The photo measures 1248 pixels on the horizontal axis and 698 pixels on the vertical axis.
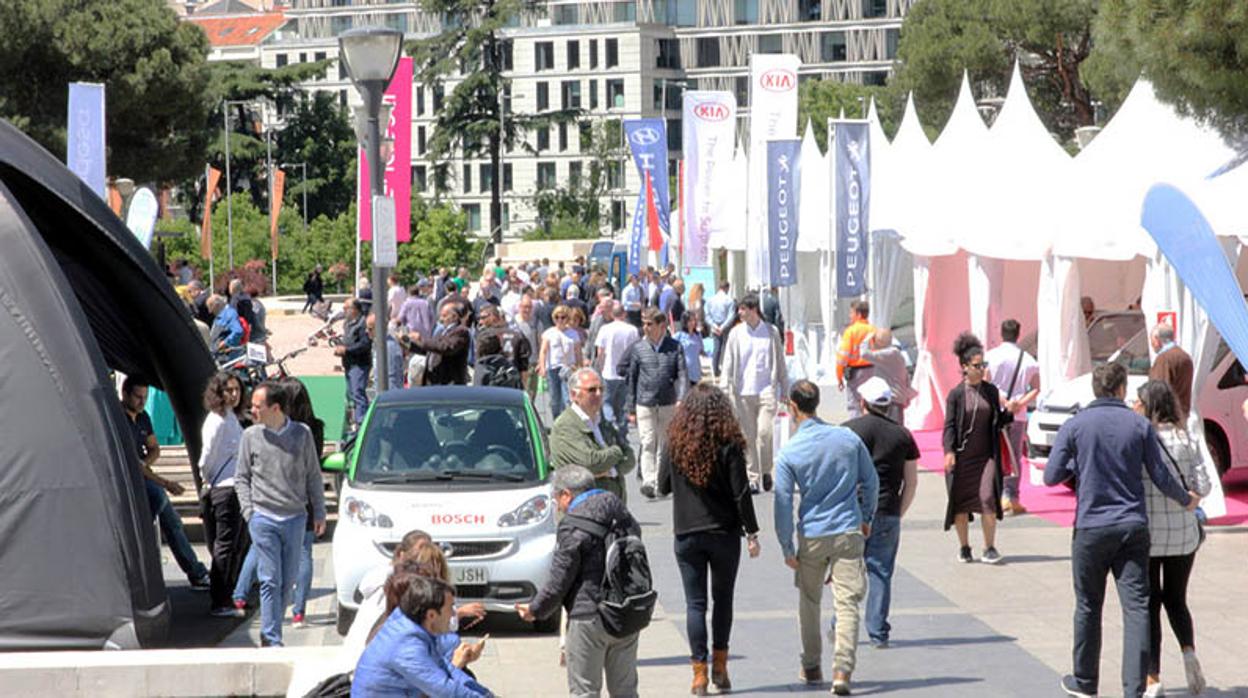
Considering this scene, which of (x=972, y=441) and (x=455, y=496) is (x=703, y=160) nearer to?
(x=972, y=441)

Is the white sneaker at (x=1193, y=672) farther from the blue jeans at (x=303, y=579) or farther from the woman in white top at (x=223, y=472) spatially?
the woman in white top at (x=223, y=472)

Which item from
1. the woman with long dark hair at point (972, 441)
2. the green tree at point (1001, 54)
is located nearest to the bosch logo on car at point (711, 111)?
the green tree at point (1001, 54)

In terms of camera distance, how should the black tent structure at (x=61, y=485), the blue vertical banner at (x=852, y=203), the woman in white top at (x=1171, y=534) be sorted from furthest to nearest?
the blue vertical banner at (x=852, y=203) → the black tent structure at (x=61, y=485) → the woman in white top at (x=1171, y=534)

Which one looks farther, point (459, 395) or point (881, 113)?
point (881, 113)

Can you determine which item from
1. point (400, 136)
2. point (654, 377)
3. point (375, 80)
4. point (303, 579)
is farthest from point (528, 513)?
point (400, 136)

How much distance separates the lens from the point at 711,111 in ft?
119

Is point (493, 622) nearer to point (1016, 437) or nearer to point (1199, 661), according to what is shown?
point (1199, 661)

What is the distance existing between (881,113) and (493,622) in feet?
259

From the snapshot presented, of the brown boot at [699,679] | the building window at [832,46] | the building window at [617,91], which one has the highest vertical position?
the building window at [832,46]

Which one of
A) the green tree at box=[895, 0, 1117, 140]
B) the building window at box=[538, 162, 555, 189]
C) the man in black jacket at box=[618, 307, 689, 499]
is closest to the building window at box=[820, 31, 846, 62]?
the building window at box=[538, 162, 555, 189]

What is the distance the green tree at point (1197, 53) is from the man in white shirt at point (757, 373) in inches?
183

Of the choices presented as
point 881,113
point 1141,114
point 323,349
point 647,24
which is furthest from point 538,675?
point 647,24

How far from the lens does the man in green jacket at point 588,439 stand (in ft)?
38.5

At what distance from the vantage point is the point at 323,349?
45062 mm
